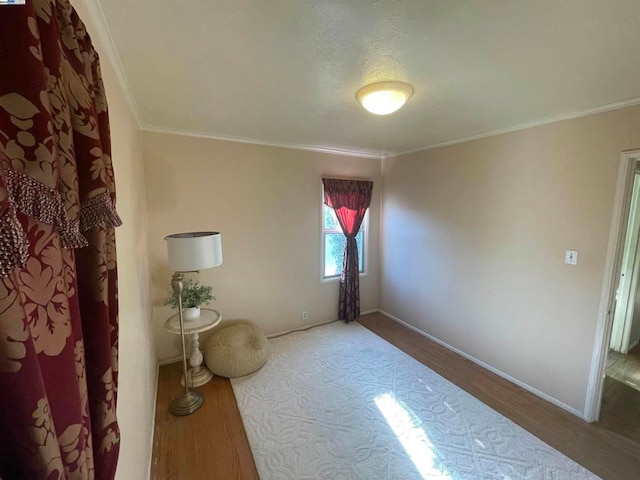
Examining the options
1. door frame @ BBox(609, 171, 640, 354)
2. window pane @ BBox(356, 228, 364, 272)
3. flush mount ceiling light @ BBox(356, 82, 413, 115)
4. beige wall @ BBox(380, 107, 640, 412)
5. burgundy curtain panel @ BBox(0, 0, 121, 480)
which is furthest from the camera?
window pane @ BBox(356, 228, 364, 272)

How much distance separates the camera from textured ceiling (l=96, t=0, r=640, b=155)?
43.0 inches

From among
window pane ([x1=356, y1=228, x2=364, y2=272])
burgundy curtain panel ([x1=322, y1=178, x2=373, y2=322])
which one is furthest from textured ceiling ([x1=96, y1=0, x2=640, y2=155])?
window pane ([x1=356, y1=228, x2=364, y2=272])

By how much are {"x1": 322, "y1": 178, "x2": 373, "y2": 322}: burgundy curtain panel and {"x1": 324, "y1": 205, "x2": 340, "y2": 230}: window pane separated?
114 mm

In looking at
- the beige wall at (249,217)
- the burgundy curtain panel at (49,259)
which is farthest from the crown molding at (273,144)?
the burgundy curtain panel at (49,259)

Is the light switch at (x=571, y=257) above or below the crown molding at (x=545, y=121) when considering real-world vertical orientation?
below

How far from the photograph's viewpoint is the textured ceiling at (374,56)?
109cm

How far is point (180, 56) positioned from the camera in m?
1.42

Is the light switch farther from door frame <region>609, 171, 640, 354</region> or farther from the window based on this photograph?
the window

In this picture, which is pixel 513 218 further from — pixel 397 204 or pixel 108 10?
pixel 108 10

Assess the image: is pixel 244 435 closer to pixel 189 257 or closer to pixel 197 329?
pixel 197 329

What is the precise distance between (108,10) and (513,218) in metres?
3.12

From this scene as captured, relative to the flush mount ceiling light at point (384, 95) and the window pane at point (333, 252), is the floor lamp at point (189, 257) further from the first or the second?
the window pane at point (333, 252)

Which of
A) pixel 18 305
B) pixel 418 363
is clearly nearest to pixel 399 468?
pixel 418 363

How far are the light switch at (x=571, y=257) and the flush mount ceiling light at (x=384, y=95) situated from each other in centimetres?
185
